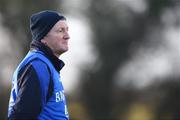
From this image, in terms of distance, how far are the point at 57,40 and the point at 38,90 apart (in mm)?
653

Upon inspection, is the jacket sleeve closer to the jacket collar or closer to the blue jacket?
the blue jacket

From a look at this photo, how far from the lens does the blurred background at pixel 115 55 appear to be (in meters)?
33.4

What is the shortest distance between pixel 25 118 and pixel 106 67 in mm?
28108

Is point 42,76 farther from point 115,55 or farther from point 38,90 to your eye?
point 115,55

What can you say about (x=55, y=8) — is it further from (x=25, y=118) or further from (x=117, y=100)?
(x=25, y=118)

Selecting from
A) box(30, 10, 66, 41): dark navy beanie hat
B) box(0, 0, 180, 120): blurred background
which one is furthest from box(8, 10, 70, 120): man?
box(0, 0, 180, 120): blurred background

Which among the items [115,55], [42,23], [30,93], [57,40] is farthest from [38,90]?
[115,55]

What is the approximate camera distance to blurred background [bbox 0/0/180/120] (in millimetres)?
33438

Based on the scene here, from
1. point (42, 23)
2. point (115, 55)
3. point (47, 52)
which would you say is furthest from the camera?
point (115, 55)

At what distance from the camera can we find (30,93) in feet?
24.3

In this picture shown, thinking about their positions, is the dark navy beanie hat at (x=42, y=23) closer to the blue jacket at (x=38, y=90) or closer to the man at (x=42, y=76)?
the man at (x=42, y=76)

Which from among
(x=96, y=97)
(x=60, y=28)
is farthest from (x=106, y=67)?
(x=60, y=28)

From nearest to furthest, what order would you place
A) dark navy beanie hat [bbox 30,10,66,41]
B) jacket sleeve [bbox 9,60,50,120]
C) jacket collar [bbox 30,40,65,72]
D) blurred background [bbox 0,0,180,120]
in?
jacket sleeve [bbox 9,60,50,120], jacket collar [bbox 30,40,65,72], dark navy beanie hat [bbox 30,10,66,41], blurred background [bbox 0,0,180,120]

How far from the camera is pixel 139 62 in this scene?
3662cm
